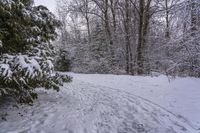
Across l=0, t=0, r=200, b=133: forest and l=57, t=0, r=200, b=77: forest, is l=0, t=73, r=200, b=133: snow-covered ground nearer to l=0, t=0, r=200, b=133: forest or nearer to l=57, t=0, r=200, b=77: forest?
l=0, t=0, r=200, b=133: forest

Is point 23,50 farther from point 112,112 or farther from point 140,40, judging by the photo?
point 140,40

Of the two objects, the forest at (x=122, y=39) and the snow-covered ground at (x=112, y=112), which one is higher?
the forest at (x=122, y=39)

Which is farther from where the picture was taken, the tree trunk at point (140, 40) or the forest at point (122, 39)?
the forest at point (122, 39)

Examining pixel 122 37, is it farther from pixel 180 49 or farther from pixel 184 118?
pixel 184 118

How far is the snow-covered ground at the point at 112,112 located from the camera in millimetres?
4148

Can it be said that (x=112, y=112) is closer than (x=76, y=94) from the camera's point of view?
Yes

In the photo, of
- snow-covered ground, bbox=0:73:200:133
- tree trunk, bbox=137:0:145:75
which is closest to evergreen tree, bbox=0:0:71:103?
snow-covered ground, bbox=0:73:200:133

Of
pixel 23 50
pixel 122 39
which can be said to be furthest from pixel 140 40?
pixel 23 50

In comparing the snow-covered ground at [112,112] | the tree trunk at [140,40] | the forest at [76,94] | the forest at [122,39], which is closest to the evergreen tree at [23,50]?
the forest at [76,94]

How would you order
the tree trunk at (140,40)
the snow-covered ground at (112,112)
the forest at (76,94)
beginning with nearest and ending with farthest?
the snow-covered ground at (112,112) → the forest at (76,94) → the tree trunk at (140,40)

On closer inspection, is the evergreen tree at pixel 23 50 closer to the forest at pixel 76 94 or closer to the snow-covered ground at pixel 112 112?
the forest at pixel 76 94

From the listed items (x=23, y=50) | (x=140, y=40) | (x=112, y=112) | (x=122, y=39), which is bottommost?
(x=112, y=112)

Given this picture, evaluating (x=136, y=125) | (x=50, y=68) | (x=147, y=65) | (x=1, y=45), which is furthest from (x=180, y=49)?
(x=147, y=65)

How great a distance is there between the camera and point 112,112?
5.18 metres
